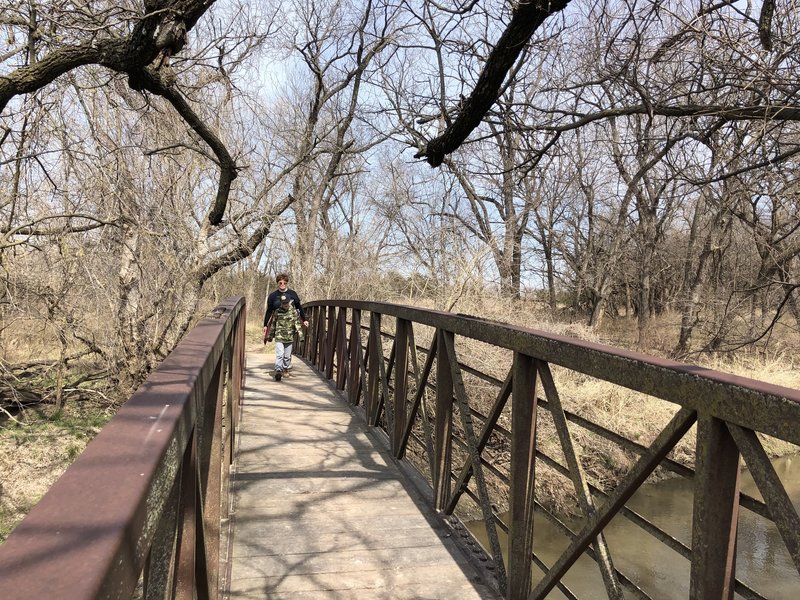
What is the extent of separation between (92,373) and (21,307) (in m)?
2.06

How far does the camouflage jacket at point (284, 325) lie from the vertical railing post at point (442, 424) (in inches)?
185

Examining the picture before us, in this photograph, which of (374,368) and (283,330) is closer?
(374,368)

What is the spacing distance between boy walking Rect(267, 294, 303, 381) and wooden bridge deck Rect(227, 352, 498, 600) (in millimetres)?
2677

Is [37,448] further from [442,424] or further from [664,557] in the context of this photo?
[664,557]

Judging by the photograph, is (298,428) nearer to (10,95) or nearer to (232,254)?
(10,95)

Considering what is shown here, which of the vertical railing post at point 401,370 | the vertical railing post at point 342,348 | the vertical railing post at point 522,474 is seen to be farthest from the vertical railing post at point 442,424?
the vertical railing post at point 342,348

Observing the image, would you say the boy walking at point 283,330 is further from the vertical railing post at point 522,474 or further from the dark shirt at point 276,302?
the vertical railing post at point 522,474

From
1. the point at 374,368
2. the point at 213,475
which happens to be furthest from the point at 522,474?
the point at 374,368

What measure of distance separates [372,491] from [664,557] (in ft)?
16.7

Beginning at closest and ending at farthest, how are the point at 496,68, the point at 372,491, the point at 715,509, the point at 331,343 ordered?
1. the point at 715,509
2. the point at 372,491
3. the point at 496,68
4. the point at 331,343

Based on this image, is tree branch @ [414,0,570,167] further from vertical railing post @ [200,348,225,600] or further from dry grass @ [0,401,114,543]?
dry grass @ [0,401,114,543]

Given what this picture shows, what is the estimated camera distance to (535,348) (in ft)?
7.09

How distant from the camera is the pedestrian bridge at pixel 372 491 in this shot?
810 millimetres

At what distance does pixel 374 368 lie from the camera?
16.1 feet
